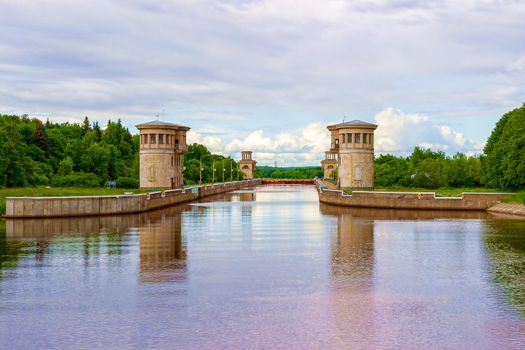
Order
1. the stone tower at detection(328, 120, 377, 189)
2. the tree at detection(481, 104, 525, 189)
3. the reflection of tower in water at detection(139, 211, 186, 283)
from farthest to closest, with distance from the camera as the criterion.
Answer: the stone tower at detection(328, 120, 377, 189) → the tree at detection(481, 104, 525, 189) → the reflection of tower in water at detection(139, 211, 186, 283)

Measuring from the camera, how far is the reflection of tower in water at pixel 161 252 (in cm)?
2978

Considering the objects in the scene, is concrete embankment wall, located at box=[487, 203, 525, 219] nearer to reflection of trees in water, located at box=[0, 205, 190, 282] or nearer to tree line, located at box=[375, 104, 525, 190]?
tree line, located at box=[375, 104, 525, 190]

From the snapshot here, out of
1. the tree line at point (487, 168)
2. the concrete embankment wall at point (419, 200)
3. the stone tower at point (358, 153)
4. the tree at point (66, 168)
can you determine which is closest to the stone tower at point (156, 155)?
the tree at point (66, 168)

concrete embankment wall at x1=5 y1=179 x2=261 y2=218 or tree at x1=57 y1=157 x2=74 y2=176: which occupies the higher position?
tree at x1=57 y1=157 x2=74 y2=176

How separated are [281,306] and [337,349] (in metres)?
5.37

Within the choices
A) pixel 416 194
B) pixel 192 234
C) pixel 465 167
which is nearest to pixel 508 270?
pixel 192 234

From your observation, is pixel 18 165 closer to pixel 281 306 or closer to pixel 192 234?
pixel 192 234

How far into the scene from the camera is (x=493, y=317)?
850 inches

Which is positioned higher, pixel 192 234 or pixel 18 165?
pixel 18 165

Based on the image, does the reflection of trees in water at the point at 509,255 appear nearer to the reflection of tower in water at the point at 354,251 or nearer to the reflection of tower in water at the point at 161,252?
the reflection of tower in water at the point at 354,251

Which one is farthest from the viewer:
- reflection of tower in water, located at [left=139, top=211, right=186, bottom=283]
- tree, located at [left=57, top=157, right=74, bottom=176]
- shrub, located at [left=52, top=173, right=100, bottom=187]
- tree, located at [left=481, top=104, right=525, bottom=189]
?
tree, located at [left=57, top=157, right=74, bottom=176]

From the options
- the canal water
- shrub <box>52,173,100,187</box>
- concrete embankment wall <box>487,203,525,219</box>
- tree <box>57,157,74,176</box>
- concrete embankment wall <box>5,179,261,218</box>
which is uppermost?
tree <box>57,157,74,176</box>

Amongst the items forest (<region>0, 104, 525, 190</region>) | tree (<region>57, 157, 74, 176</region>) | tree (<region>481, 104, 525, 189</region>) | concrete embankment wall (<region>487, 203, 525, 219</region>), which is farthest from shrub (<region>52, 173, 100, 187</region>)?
concrete embankment wall (<region>487, 203, 525, 219</region>)

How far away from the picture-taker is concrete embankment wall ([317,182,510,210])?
3000 inches
